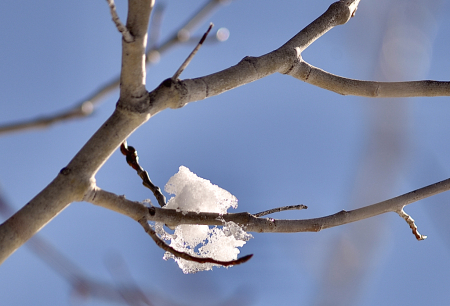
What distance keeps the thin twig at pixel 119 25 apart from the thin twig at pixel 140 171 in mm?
545

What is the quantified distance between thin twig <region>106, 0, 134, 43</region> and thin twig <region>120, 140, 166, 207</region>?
1.79ft

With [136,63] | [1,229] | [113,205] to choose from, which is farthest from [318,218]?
[1,229]

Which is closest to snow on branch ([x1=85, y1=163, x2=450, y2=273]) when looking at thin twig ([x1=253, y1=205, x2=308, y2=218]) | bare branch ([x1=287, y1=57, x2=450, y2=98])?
thin twig ([x1=253, y1=205, x2=308, y2=218])

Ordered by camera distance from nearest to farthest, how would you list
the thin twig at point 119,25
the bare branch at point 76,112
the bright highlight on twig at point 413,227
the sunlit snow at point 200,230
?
the bare branch at point 76,112, the thin twig at point 119,25, the sunlit snow at point 200,230, the bright highlight on twig at point 413,227

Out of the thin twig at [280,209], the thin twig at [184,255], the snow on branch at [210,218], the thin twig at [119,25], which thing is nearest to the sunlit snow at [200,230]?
the snow on branch at [210,218]

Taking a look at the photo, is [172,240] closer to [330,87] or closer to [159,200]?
[159,200]

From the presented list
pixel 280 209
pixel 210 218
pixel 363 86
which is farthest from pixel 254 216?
pixel 363 86

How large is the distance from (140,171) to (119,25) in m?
0.72

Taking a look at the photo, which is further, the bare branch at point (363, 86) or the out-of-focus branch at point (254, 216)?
the bare branch at point (363, 86)

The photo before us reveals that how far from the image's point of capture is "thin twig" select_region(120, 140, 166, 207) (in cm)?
146

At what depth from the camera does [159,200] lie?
1.52 meters

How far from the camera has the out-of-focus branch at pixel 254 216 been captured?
1.14 metres

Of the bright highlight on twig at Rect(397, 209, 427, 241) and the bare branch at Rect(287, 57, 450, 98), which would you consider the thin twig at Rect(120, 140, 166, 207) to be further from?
the bright highlight on twig at Rect(397, 209, 427, 241)

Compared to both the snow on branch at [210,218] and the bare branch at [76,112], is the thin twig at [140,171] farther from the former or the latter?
the bare branch at [76,112]
